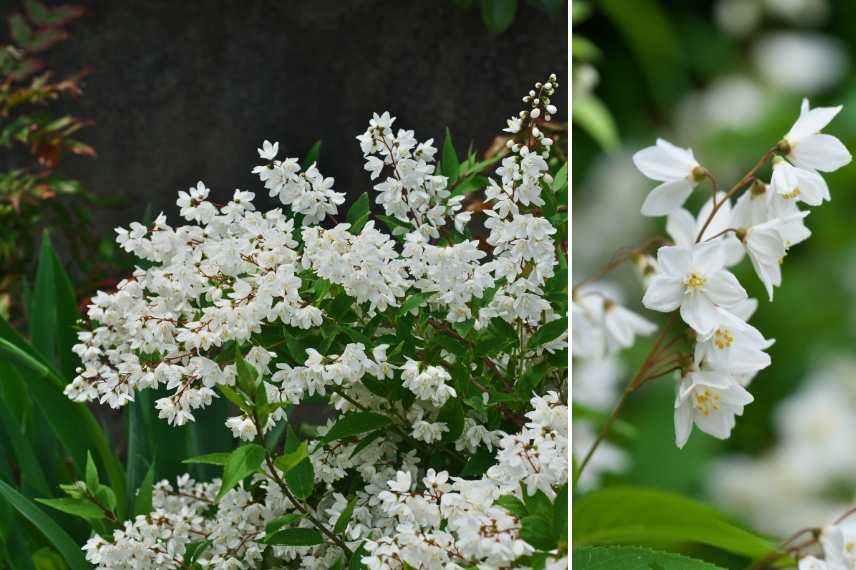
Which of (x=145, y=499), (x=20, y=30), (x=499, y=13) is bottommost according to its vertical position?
(x=145, y=499)

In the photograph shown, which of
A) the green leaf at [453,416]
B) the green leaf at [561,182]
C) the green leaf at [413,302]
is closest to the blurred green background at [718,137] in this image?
the green leaf at [561,182]

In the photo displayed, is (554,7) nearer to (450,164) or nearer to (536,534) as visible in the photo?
(450,164)

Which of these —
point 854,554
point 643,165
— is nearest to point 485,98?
point 643,165

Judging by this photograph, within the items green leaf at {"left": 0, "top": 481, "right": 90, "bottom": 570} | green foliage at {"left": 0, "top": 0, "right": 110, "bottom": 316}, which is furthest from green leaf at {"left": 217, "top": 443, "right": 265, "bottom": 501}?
green foliage at {"left": 0, "top": 0, "right": 110, "bottom": 316}

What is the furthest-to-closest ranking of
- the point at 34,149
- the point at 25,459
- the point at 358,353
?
the point at 34,149 → the point at 25,459 → the point at 358,353

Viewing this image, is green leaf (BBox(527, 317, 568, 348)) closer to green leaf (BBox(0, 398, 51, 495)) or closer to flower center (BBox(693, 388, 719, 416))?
flower center (BBox(693, 388, 719, 416))

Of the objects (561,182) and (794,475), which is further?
(794,475)

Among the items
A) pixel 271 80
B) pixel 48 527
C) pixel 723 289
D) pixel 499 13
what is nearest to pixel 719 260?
pixel 723 289
